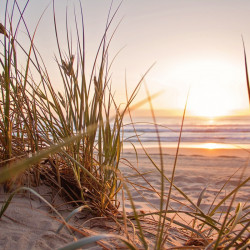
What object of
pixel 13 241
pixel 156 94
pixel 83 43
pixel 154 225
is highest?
pixel 83 43

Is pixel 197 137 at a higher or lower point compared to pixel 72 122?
lower

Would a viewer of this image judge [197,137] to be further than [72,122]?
Yes

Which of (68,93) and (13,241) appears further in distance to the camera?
(68,93)

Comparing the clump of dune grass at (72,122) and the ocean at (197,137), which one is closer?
the clump of dune grass at (72,122)

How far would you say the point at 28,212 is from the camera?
1206 mm

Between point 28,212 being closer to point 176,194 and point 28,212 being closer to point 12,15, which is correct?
point 12,15

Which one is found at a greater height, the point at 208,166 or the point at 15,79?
the point at 15,79

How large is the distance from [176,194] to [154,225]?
167cm

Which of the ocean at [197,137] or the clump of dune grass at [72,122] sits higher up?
the clump of dune grass at [72,122]

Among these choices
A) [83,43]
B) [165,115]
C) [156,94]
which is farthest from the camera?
[165,115]

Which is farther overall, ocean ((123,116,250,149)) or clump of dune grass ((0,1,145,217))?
ocean ((123,116,250,149))

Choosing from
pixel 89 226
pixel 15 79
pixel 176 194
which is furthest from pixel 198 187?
pixel 15 79

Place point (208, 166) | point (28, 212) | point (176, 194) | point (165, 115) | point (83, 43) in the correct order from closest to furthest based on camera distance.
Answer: point (28, 212), point (83, 43), point (176, 194), point (208, 166), point (165, 115)

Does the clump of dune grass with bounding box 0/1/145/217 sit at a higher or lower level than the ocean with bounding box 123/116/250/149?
higher
